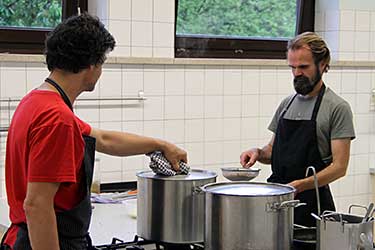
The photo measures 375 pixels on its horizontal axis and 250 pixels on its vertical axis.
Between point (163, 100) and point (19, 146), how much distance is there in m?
1.87

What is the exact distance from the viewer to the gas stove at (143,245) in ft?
6.31

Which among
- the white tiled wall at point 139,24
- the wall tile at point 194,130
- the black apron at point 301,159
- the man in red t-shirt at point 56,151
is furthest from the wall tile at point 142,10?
the man in red t-shirt at point 56,151

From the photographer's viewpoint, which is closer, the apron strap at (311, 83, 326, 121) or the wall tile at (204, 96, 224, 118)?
the apron strap at (311, 83, 326, 121)

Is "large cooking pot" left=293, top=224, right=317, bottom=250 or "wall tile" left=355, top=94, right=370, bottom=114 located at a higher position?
"wall tile" left=355, top=94, right=370, bottom=114

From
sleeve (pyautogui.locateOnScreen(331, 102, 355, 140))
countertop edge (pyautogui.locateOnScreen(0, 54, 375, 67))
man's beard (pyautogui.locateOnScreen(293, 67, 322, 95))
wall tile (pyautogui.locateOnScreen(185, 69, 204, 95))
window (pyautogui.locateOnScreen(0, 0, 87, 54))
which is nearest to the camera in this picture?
sleeve (pyautogui.locateOnScreen(331, 102, 355, 140))

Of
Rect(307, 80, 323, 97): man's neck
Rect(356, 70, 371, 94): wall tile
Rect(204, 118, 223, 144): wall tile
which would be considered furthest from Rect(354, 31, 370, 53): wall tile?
Rect(307, 80, 323, 97): man's neck

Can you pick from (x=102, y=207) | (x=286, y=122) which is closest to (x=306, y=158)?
A: (x=286, y=122)

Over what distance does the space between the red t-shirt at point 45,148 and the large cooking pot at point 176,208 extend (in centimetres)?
27

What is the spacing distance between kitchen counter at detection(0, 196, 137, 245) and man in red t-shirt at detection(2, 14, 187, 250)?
16.7 inches

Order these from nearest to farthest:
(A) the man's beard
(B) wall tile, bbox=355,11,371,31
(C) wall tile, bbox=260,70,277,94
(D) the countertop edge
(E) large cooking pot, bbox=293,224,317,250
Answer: (E) large cooking pot, bbox=293,224,317,250
(A) the man's beard
(D) the countertop edge
(C) wall tile, bbox=260,70,277,94
(B) wall tile, bbox=355,11,371,31

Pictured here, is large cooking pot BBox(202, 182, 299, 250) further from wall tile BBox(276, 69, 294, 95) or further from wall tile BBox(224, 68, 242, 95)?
wall tile BBox(276, 69, 294, 95)

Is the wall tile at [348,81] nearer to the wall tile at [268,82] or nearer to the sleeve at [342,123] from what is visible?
the wall tile at [268,82]

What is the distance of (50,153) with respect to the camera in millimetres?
1578

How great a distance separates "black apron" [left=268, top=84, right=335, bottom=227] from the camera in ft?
8.37
